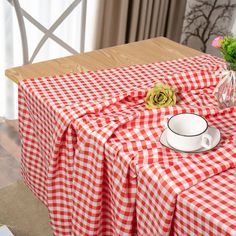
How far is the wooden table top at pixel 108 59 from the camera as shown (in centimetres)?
195

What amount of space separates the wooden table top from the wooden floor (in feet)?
2.70

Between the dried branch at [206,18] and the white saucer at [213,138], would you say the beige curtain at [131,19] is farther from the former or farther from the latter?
the white saucer at [213,138]

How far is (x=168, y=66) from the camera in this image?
1.97 meters

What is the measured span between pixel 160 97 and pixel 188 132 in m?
0.18

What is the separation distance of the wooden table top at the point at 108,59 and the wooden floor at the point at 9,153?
82cm

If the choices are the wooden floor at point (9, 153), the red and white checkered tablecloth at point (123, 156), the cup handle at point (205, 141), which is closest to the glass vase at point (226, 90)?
the red and white checkered tablecloth at point (123, 156)

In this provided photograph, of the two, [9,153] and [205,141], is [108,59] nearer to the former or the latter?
[205,141]

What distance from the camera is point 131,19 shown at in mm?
3268

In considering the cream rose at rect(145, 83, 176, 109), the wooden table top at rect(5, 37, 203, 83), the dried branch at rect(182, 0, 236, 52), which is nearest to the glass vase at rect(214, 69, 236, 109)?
the cream rose at rect(145, 83, 176, 109)

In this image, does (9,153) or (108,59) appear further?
(9,153)

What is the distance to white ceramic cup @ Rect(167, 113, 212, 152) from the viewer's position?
4.67 feet

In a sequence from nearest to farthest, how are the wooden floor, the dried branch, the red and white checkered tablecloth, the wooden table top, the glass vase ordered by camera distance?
the red and white checkered tablecloth < the glass vase < the wooden table top < the wooden floor < the dried branch

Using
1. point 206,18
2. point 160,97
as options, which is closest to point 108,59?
Result: point 160,97

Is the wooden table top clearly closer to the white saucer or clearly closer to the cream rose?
the cream rose
